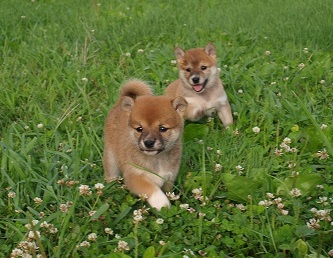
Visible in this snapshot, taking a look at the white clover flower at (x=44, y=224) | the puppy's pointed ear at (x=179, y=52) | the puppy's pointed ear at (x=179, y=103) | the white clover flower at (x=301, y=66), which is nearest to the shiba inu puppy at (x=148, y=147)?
the puppy's pointed ear at (x=179, y=103)

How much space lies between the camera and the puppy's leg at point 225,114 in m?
5.14

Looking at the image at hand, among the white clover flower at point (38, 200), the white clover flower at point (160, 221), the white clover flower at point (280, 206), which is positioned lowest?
the white clover flower at point (280, 206)

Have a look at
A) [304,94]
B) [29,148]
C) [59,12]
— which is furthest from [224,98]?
[59,12]

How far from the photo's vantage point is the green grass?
3.47m

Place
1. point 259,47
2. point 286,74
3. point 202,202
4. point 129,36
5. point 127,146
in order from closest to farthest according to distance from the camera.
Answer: point 202,202
point 127,146
point 286,74
point 259,47
point 129,36

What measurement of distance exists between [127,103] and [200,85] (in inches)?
59.4

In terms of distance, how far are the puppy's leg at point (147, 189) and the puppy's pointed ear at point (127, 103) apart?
0.45 m

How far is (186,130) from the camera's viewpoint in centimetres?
481

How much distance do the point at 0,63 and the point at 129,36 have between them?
5.36ft

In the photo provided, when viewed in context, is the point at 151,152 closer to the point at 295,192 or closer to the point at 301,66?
the point at 295,192

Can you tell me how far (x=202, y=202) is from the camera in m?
3.84

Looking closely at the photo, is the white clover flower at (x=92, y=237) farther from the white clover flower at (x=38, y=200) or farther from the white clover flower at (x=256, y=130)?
the white clover flower at (x=256, y=130)

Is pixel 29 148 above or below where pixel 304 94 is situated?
above

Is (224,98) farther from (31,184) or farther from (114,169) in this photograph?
(31,184)
